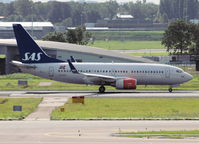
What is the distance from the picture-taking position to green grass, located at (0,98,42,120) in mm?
42906

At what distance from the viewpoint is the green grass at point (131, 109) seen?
42978 millimetres

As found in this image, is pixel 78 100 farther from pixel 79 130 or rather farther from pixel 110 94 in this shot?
pixel 79 130

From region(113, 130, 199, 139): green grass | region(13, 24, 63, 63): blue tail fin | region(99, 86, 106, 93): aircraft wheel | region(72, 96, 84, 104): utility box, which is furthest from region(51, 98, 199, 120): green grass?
region(13, 24, 63, 63): blue tail fin

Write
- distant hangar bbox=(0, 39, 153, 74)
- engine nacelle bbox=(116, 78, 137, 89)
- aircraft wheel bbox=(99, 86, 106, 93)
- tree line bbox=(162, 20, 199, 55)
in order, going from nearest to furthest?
engine nacelle bbox=(116, 78, 137, 89) < aircraft wheel bbox=(99, 86, 106, 93) < distant hangar bbox=(0, 39, 153, 74) < tree line bbox=(162, 20, 199, 55)

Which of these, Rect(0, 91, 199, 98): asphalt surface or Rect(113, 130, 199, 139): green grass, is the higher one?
Rect(113, 130, 199, 139): green grass

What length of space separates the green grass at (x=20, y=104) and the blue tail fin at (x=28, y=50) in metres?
9.92

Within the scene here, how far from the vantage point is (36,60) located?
64375 mm

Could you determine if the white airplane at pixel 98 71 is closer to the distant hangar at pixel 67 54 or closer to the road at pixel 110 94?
the road at pixel 110 94

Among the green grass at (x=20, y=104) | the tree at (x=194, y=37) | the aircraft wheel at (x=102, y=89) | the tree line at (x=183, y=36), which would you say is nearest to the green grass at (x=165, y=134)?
the green grass at (x=20, y=104)

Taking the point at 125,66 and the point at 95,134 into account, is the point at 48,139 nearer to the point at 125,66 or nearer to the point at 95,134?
the point at 95,134

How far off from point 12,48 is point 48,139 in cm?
5679

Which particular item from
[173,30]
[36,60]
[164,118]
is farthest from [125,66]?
[173,30]

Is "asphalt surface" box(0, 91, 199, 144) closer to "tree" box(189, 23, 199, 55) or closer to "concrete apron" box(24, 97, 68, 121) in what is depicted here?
"concrete apron" box(24, 97, 68, 121)

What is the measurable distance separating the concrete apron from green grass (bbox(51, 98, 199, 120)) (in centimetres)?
63
